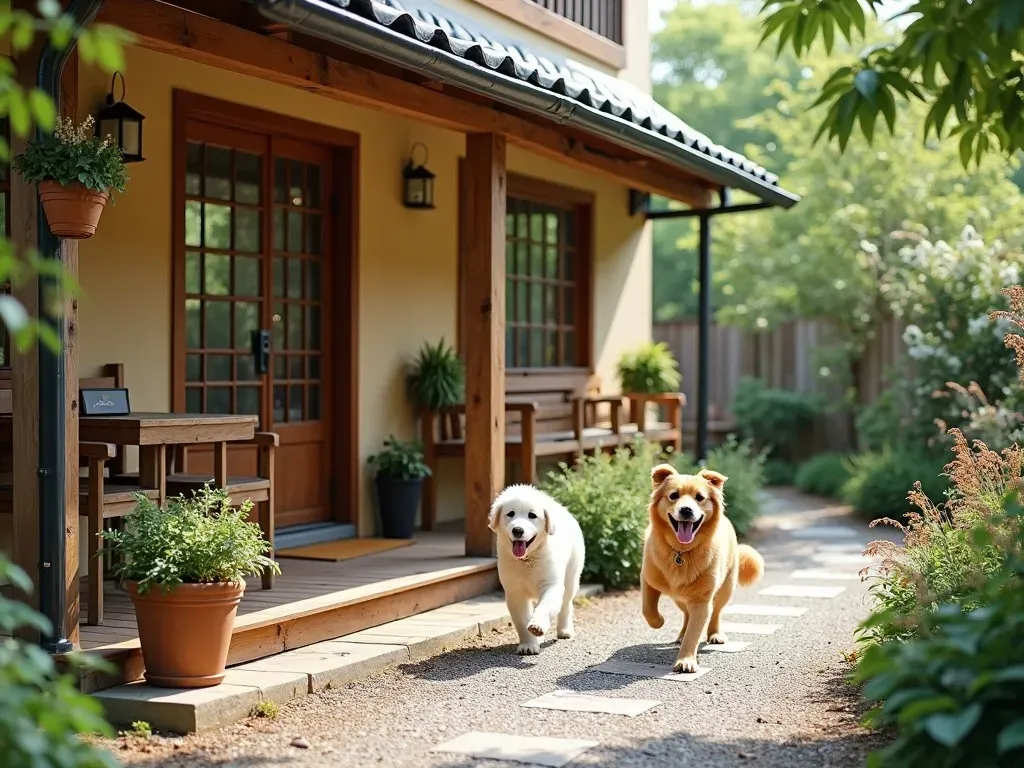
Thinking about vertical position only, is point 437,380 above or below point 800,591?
above

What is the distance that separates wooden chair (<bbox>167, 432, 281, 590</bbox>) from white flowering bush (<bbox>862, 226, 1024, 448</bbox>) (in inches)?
291

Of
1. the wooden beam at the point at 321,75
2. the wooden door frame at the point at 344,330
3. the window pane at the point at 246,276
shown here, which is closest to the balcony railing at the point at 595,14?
the wooden beam at the point at 321,75

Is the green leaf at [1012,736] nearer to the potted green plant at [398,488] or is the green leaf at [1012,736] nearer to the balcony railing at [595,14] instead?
the potted green plant at [398,488]

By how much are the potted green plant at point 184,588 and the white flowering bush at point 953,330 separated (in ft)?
28.0

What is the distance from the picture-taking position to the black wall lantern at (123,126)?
6.72 meters

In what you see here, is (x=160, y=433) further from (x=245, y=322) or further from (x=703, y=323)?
(x=703, y=323)

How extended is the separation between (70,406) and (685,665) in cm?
301

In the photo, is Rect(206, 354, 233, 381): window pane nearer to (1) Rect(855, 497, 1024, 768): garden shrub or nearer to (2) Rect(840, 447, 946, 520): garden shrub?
(1) Rect(855, 497, 1024, 768): garden shrub

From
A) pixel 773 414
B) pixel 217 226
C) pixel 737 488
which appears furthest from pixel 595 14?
pixel 773 414

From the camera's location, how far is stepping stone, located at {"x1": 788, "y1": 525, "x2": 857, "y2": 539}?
11445 millimetres

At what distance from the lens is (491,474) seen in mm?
7785

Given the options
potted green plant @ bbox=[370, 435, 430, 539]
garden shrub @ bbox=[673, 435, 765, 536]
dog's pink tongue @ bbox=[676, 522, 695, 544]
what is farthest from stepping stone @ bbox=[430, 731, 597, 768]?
garden shrub @ bbox=[673, 435, 765, 536]

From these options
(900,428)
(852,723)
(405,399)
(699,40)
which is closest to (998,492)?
(852,723)

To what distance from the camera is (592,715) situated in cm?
528
